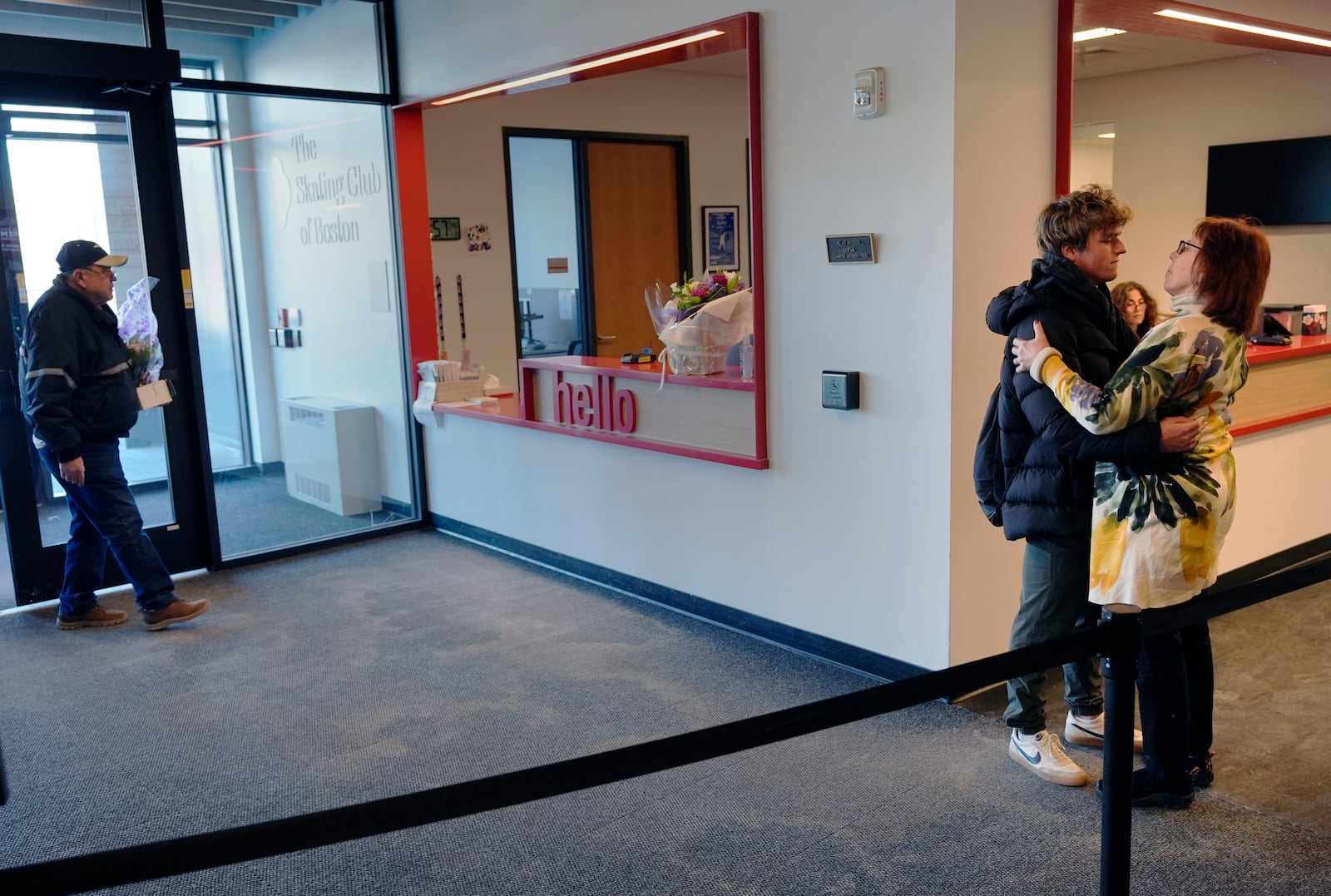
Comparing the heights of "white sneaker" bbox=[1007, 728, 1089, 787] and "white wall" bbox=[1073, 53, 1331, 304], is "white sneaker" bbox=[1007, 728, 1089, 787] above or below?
below

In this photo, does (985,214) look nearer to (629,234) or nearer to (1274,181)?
(629,234)

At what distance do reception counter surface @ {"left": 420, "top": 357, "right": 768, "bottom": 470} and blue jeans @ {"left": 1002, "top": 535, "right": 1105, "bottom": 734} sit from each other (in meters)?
1.33

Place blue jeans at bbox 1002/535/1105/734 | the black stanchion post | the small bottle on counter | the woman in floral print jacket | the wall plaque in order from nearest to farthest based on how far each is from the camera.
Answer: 1. the black stanchion post
2. the woman in floral print jacket
3. blue jeans at bbox 1002/535/1105/734
4. the wall plaque
5. the small bottle on counter

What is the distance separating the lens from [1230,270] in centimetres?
248

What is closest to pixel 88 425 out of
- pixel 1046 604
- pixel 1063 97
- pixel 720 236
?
pixel 1046 604

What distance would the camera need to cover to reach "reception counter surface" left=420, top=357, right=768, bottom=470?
4172mm

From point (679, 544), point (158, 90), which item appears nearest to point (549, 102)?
point (158, 90)

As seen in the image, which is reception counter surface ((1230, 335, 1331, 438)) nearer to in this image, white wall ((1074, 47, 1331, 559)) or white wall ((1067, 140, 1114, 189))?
white wall ((1074, 47, 1331, 559))

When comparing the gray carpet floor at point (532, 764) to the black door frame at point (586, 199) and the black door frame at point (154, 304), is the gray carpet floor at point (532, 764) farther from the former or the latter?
the black door frame at point (586, 199)

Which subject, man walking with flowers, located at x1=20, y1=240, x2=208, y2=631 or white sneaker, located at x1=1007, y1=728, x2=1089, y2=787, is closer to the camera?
white sneaker, located at x1=1007, y1=728, x2=1089, y2=787

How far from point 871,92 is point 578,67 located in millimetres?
1624

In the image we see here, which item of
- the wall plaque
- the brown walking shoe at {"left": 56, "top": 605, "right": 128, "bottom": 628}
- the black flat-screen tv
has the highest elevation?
the black flat-screen tv

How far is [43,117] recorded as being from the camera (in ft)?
15.7

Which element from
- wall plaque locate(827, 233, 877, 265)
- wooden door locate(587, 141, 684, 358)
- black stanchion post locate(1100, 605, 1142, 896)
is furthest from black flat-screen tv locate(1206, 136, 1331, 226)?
black stanchion post locate(1100, 605, 1142, 896)
